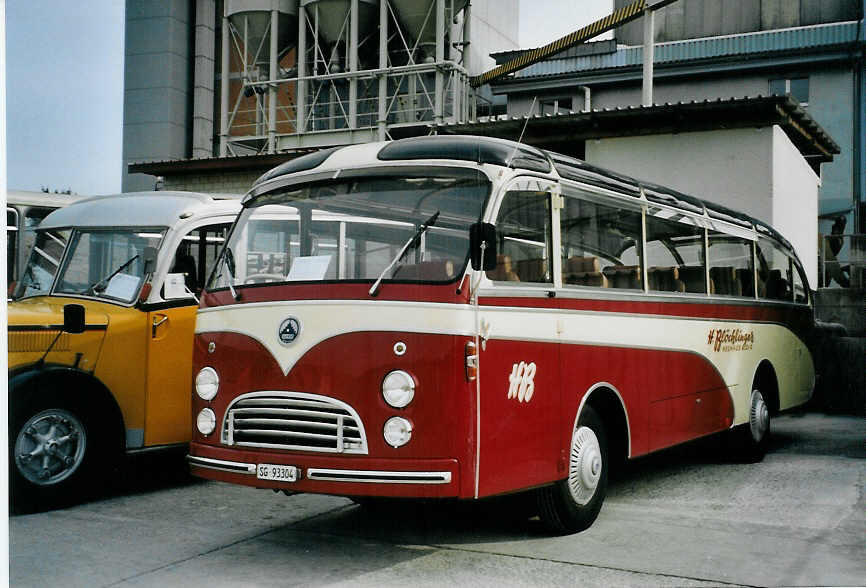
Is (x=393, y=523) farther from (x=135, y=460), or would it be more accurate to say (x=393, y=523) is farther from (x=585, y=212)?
(x=135, y=460)

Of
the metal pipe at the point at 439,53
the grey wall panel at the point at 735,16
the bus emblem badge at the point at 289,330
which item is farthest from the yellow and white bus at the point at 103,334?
the grey wall panel at the point at 735,16

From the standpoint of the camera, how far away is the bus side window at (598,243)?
22.8ft

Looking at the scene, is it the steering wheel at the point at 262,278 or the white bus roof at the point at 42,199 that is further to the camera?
the white bus roof at the point at 42,199

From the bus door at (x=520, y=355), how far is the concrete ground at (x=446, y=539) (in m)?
0.60

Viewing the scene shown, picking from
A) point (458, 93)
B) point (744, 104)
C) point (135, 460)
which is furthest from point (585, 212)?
point (458, 93)

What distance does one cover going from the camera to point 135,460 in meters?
10.3

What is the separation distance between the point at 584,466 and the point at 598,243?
1654mm

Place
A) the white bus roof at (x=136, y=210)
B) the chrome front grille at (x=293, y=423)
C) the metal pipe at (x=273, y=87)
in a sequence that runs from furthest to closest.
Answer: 1. the metal pipe at (x=273, y=87)
2. the white bus roof at (x=136, y=210)
3. the chrome front grille at (x=293, y=423)

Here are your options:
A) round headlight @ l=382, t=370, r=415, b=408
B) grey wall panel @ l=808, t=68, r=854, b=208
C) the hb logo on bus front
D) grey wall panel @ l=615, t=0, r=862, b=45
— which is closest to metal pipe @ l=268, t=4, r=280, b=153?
grey wall panel @ l=615, t=0, r=862, b=45

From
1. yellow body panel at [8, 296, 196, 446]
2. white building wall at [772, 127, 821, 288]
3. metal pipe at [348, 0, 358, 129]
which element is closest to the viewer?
yellow body panel at [8, 296, 196, 446]

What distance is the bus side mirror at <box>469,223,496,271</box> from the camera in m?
5.86

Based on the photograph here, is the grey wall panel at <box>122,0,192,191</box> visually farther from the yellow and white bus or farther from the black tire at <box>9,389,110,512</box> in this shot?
the black tire at <box>9,389,110,512</box>

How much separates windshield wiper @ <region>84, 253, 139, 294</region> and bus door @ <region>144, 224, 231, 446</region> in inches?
14.1

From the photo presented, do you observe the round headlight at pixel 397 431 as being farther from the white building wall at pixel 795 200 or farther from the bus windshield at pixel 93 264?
the white building wall at pixel 795 200
